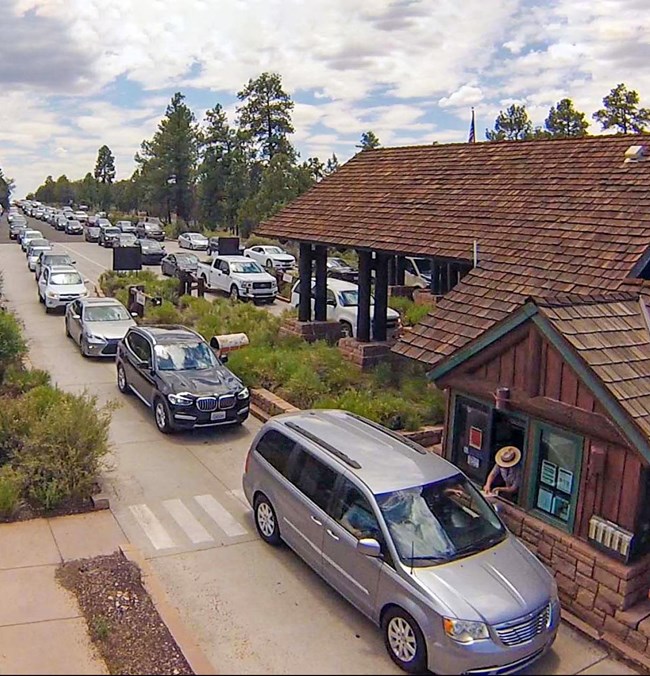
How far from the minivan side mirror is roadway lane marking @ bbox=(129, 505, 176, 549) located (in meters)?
3.15

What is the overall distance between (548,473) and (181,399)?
689 centimetres

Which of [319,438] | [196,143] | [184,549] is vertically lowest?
[184,549]

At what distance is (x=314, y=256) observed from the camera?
18922 millimetres

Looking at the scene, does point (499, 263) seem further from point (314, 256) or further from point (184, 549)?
point (314, 256)

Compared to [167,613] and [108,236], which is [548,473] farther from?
[108,236]

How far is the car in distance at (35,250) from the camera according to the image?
39.3 m

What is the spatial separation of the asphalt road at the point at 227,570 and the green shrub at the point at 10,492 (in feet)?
4.15

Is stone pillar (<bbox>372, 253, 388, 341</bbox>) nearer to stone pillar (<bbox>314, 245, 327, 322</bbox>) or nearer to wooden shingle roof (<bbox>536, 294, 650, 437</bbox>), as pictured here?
stone pillar (<bbox>314, 245, 327, 322</bbox>)

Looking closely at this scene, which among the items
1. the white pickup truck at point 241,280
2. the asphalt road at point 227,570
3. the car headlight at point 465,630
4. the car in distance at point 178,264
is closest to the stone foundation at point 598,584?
the asphalt road at point 227,570

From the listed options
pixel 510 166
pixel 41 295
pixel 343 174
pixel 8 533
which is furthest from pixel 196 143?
pixel 8 533

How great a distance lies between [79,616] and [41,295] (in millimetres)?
22696

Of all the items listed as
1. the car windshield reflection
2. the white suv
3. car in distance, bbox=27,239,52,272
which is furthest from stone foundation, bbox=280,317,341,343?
car in distance, bbox=27,239,52,272

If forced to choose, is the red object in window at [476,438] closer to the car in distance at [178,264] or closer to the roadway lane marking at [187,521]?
the roadway lane marking at [187,521]

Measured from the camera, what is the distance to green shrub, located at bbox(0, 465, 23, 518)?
934cm
